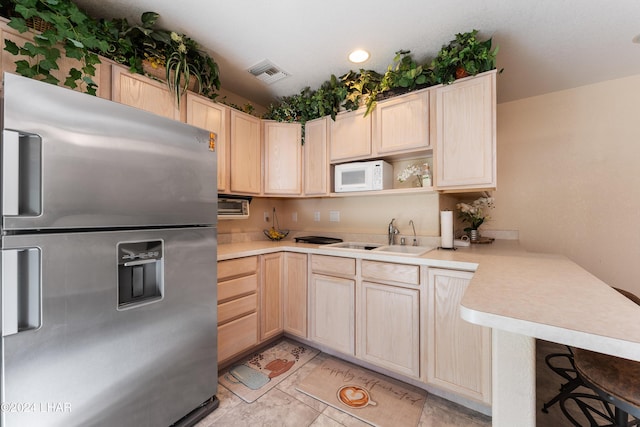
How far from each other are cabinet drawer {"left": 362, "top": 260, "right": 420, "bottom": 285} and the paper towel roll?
0.54 metres

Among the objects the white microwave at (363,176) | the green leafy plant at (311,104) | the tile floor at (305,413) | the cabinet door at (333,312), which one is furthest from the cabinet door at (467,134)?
the tile floor at (305,413)

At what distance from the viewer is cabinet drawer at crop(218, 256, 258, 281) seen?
184 centimetres

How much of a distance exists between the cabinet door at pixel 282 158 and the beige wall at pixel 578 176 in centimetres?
223

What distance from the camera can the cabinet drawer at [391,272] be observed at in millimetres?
1723

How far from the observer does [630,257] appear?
86.8 inches

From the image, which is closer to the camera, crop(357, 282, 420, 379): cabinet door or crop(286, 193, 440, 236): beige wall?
crop(357, 282, 420, 379): cabinet door

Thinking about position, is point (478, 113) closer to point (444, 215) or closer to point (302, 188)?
point (444, 215)

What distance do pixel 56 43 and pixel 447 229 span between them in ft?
9.13

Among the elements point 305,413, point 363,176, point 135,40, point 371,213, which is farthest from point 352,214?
point 135,40

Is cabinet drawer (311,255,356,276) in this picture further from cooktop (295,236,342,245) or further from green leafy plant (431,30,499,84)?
green leafy plant (431,30,499,84)

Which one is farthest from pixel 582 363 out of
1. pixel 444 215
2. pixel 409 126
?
pixel 409 126

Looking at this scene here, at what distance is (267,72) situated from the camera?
2221 mm

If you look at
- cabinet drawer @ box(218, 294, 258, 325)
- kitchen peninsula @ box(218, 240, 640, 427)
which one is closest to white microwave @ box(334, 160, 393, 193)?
cabinet drawer @ box(218, 294, 258, 325)

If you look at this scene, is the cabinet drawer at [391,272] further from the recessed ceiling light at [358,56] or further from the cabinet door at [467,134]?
the recessed ceiling light at [358,56]
